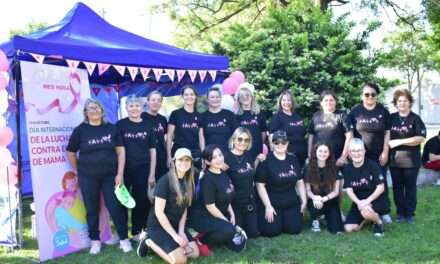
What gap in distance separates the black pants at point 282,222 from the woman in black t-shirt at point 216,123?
0.89 m

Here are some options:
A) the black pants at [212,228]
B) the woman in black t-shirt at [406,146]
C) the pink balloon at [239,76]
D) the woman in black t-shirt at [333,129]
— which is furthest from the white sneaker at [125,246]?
the woman in black t-shirt at [406,146]

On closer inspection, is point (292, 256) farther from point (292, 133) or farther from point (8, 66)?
point (8, 66)

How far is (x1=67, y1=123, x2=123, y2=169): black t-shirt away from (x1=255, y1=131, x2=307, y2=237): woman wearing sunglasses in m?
1.64

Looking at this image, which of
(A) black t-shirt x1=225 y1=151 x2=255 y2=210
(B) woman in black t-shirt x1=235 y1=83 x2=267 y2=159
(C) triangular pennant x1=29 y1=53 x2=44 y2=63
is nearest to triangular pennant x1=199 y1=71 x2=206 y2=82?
(B) woman in black t-shirt x1=235 y1=83 x2=267 y2=159

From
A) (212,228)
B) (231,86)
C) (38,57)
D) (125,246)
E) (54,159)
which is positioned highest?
(38,57)

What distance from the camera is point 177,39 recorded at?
16.5m

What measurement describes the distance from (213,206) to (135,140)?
1.09 meters

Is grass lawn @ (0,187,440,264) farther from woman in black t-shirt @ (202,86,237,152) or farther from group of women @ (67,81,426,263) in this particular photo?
woman in black t-shirt @ (202,86,237,152)

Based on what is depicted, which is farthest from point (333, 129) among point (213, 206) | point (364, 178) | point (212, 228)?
point (212, 228)

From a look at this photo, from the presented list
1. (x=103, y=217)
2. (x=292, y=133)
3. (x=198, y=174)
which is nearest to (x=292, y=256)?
(x=198, y=174)

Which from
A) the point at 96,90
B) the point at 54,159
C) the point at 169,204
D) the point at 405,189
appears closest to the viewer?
the point at 169,204

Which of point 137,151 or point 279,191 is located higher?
point 137,151

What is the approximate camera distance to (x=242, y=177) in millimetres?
5160

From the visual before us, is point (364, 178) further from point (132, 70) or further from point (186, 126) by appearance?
point (132, 70)
